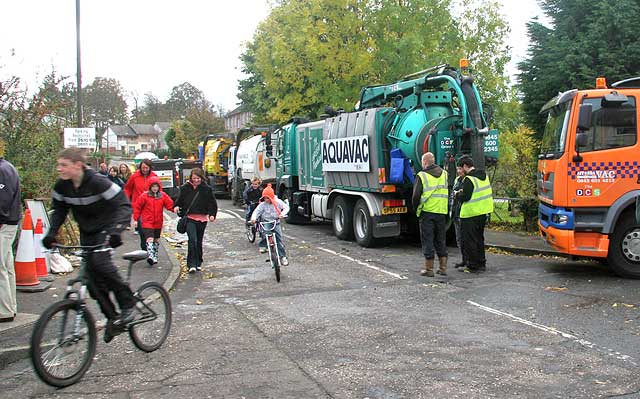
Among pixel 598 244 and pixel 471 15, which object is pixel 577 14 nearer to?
pixel 598 244

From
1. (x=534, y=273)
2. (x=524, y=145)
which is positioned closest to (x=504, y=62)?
(x=524, y=145)

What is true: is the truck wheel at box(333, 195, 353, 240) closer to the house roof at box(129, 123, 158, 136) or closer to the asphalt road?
the asphalt road

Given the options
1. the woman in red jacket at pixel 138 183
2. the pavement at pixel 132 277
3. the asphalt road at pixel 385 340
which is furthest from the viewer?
the woman in red jacket at pixel 138 183

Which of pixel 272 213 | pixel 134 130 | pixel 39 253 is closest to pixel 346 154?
pixel 272 213

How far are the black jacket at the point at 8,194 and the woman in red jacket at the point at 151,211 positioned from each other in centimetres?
467

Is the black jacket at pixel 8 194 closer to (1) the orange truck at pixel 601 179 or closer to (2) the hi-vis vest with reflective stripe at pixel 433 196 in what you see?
(2) the hi-vis vest with reflective stripe at pixel 433 196

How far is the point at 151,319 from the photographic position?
6.21 m

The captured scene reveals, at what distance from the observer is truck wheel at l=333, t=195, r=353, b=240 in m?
15.1

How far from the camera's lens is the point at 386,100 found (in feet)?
49.7

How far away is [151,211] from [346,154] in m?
5.07

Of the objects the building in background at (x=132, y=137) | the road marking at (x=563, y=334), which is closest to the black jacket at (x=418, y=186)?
the road marking at (x=563, y=334)

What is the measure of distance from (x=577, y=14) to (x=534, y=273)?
736cm

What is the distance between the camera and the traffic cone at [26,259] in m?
8.53

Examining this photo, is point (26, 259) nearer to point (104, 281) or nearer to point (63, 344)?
point (104, 281)
